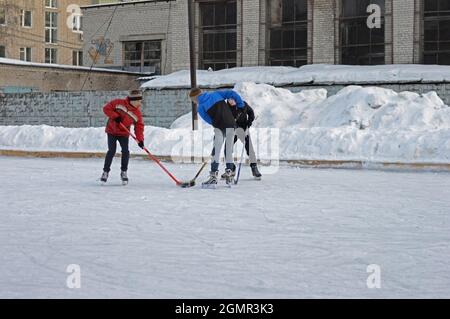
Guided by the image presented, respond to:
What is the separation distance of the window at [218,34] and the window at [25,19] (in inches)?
920

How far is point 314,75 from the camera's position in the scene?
22.9 meters

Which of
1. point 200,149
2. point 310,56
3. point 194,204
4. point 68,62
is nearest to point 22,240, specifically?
point 194,204

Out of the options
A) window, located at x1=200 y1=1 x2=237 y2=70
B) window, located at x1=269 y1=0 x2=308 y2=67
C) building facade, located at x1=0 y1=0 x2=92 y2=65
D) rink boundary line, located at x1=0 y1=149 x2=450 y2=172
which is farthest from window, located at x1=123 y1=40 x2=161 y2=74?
building facade, located at x1=0 y1=0 x2=92 y2=65

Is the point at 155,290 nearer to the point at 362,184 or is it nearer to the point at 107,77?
the point at 362,184

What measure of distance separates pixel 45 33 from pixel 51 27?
817mm

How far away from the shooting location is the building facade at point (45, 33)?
46562 mm

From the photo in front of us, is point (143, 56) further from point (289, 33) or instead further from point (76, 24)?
point (76, 24)

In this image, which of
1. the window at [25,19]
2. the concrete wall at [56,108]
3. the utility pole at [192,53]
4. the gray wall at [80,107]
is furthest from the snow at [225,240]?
the window at [25,19]

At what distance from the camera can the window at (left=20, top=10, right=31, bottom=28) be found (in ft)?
156

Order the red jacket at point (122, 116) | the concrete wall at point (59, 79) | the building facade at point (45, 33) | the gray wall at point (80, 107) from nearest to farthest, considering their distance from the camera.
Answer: the red jacket at point (122, 116), the gray wall at point (80, 107), the concrete wall at point (59, 79), the building facade at point (45, 33)

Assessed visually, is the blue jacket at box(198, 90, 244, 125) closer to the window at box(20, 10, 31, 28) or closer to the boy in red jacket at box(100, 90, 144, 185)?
the boy in red jacket at box(100, 90, 144, 185)

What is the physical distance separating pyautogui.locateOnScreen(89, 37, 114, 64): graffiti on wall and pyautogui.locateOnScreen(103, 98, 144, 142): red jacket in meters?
21.9

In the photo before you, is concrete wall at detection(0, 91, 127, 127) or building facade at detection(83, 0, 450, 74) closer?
building facade at detection(83, 0, 450, 74)

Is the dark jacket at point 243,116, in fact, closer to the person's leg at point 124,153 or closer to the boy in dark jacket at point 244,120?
the boy in dark jacket at point 244,120
